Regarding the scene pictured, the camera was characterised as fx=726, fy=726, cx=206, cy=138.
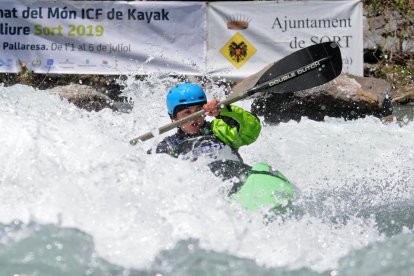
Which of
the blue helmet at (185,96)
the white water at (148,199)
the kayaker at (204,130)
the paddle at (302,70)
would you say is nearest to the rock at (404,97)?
the white water at (148,199)

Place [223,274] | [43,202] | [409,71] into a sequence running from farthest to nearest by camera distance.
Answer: [409,71], [43,202], [223,274]

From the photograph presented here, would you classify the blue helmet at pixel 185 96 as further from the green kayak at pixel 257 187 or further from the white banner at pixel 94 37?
the white banner at pixel 94 37

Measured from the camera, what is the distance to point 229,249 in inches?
139

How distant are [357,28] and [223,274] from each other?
260 inches

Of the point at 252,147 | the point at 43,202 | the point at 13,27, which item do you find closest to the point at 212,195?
the point at 43,202

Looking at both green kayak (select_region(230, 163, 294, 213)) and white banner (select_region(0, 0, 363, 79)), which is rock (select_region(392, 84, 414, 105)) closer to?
white banner (select_region(0, 0, 363, 79))

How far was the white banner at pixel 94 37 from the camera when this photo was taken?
942 centimetres

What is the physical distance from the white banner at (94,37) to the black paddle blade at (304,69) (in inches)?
152

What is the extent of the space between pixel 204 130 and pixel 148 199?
117cm

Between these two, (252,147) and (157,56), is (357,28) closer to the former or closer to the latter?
(157,56)

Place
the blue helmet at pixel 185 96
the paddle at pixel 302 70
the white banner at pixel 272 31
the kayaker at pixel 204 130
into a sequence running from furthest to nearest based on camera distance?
the white banner at pixel 272 31 → the paddle at pixel 302 70 → the blue helmet at pixel 185 96 → the kayaker at pixel 204 130

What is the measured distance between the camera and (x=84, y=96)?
8.77m

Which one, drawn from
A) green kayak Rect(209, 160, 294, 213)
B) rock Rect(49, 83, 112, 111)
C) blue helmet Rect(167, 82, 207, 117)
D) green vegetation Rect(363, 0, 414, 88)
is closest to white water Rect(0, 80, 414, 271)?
green kayak Rect(209, 160, 294, 213)

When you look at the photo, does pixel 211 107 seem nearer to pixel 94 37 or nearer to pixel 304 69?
pixel 304 69
